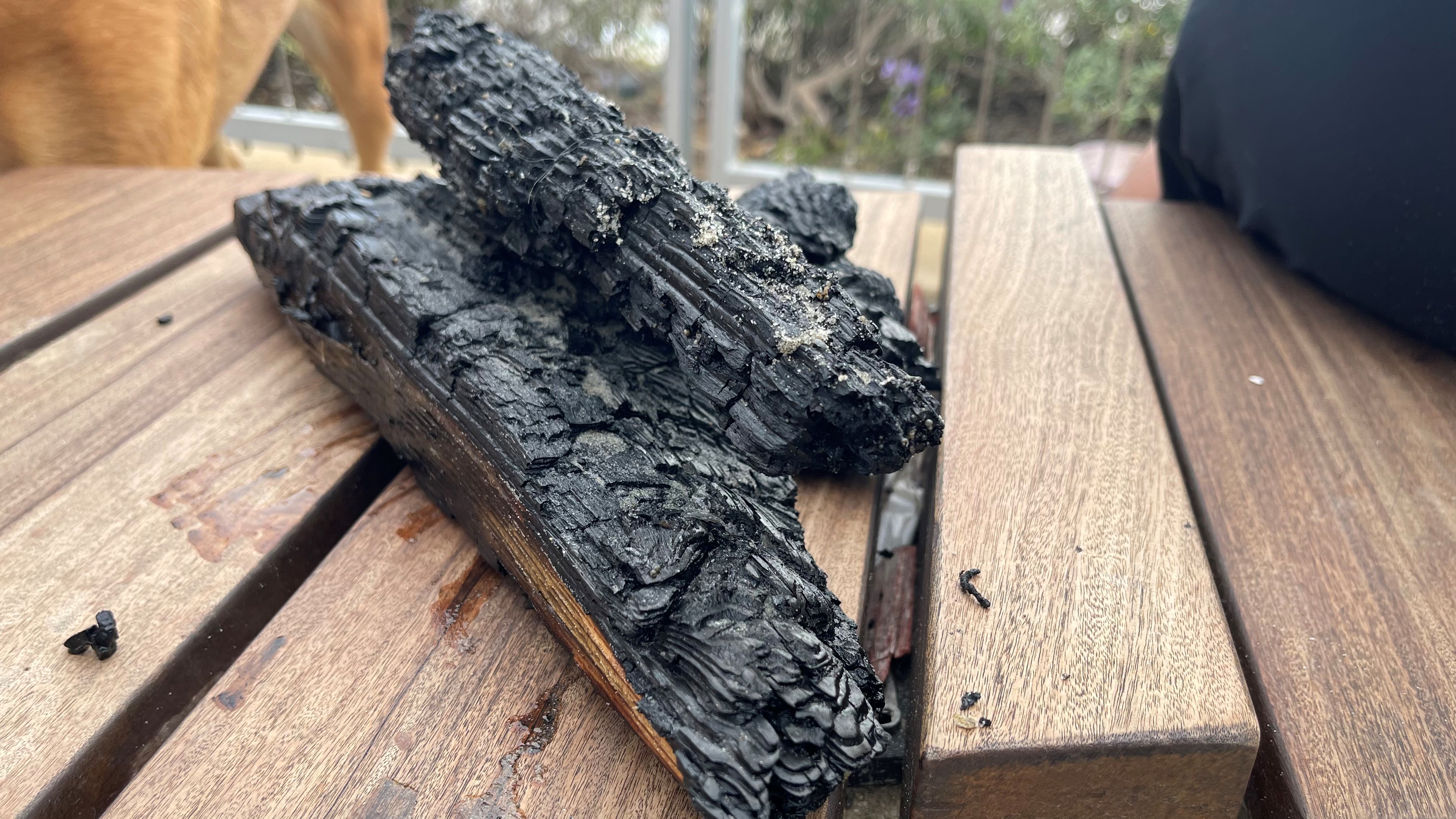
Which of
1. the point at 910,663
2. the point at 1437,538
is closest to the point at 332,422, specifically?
the point at 910,663

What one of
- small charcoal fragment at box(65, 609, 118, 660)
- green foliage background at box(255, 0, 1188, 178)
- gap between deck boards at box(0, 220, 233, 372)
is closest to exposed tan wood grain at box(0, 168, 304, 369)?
gap between deck boards at box(0, 220, 233, 372)

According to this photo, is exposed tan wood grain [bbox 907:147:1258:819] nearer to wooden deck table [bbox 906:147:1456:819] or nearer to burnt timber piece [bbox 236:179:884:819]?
wooden deck table [bbox 906:147:1456:819]

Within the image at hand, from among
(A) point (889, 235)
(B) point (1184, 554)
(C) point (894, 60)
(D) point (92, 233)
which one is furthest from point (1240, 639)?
(C) point (894, 60)

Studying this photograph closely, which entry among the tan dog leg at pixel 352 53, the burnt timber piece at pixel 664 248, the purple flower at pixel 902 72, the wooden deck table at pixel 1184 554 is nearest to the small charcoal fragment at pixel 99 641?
the burnt timber piece at pixel 664 248

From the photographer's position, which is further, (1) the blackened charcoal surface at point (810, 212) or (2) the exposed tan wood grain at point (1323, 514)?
(1) the blackened charcoal surface at point (810, 212)

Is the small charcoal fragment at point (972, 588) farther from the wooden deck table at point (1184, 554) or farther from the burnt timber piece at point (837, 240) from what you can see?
the burnt timber piece at point (837, 240)

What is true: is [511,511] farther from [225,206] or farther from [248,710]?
[225,206]

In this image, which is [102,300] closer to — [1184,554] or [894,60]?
[1184,554]
